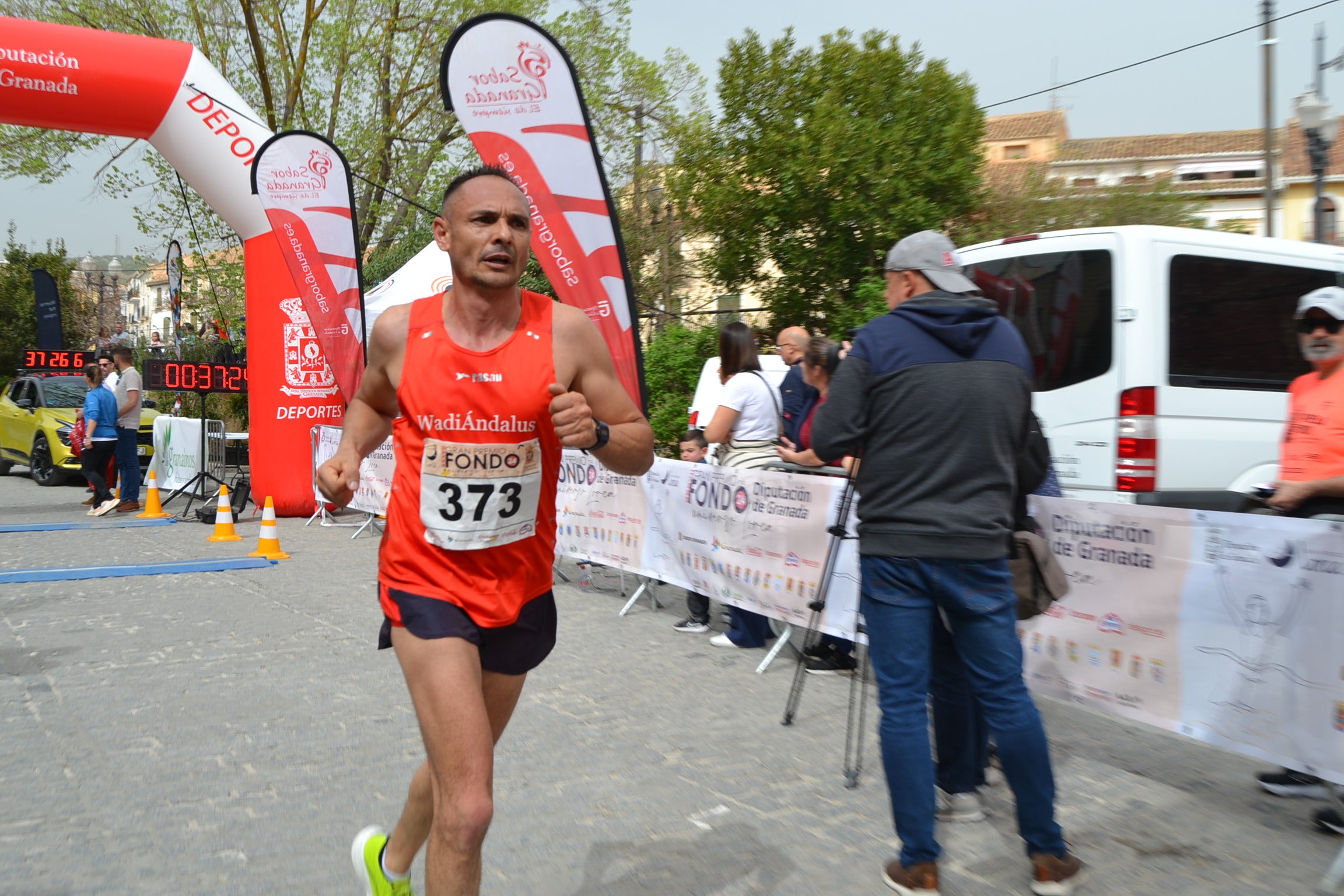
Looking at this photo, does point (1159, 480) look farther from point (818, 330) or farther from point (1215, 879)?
point (818, 330)

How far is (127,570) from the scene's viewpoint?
9852 mm

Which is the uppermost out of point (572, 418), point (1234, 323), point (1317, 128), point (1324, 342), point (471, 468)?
point (1317, 128)

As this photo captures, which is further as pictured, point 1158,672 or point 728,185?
point 728,185

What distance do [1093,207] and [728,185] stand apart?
8.49 metres

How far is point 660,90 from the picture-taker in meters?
26.7

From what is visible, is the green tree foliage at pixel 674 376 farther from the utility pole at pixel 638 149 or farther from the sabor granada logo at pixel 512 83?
the utility pole at pixel 638 149

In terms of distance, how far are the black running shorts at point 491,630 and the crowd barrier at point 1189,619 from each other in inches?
100

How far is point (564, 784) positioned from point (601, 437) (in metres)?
2.09

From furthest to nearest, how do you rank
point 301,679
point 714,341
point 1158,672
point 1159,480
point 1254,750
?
Answer: point 714,341
point 1159,480
point 301,679
point 1158,672
point 1254,750

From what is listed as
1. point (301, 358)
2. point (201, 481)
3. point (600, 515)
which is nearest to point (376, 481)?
point (301, 358)

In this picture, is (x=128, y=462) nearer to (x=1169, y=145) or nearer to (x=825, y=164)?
(x=825, y=164)

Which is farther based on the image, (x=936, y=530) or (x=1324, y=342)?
(x=1324, y=342)

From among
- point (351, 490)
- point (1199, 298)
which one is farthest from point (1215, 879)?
point (1199, 298)

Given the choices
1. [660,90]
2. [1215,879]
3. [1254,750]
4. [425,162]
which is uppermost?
[660,90]
